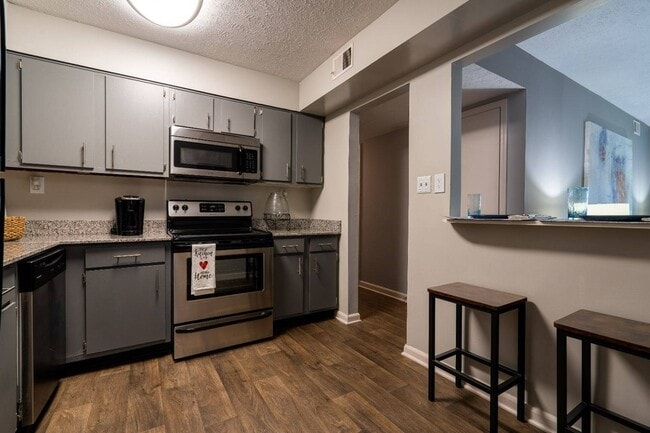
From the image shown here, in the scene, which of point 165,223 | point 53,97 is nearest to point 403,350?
point 165,223

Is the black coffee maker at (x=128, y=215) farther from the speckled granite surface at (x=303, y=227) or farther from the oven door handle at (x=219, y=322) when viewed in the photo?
the speckled granite surface at (x=303, y=227)

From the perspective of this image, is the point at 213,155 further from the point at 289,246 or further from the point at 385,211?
the point at 385,211

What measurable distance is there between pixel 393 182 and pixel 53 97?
11.5 ft

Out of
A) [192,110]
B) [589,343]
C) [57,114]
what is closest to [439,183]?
[589,343]

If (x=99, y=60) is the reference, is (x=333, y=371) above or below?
below

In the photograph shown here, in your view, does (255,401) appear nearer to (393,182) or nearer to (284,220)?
(284,220)

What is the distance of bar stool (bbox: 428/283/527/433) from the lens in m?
1.47

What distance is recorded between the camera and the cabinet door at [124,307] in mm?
2037

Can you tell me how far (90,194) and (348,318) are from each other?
2528 mm

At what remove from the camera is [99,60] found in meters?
2.31

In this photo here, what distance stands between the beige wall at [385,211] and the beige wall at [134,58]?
1.65 metres

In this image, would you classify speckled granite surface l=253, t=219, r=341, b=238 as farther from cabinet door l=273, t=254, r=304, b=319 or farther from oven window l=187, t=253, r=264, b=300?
oven window l=187, t=253, r=264, b=300

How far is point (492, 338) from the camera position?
58.7 inches

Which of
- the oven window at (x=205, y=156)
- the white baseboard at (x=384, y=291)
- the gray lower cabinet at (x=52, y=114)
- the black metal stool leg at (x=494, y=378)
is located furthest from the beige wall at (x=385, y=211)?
the gray lower cabinet at (x=52, y=114)
